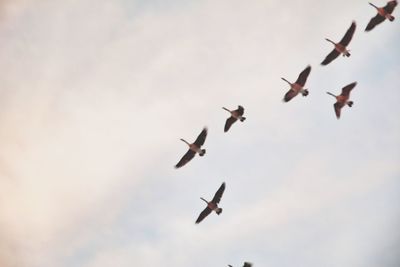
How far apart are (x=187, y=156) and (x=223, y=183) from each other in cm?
519

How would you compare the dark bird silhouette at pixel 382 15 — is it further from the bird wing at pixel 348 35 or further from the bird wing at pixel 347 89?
the bird wing at pixel 347 89

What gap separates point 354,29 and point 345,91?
6.72m

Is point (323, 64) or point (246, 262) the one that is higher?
point (323, 64)

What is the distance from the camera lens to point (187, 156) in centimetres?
8075

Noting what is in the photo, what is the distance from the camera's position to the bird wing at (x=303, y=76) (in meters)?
76.1

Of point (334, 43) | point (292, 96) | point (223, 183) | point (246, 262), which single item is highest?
point (334, 43)

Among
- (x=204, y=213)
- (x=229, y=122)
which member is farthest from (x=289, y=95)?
(x=204, y=213)

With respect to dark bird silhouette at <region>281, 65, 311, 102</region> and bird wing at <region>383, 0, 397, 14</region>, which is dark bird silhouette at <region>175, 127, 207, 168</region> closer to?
dark bird silhouette at <region>281, 65, 311, 102</region>

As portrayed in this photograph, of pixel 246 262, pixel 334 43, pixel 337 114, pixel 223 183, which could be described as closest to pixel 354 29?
pixel 334 43

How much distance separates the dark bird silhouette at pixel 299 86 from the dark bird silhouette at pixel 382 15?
7840 mm

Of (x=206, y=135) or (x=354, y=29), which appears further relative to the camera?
(x=206, y=135)

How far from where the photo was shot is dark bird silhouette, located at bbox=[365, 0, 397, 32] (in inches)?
2938

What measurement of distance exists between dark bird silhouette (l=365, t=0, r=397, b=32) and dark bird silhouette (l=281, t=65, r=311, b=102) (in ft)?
25.7

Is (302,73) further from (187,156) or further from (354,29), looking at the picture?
(187,156)
